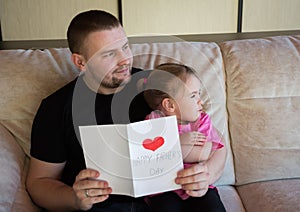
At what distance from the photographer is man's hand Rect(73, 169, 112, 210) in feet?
4.12

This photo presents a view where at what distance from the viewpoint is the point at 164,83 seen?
55.3 inches

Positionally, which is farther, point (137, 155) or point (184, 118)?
point (184, 118)

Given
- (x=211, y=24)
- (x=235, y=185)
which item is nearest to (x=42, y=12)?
(x=211, y=24)

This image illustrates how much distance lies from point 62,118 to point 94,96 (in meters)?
0.13

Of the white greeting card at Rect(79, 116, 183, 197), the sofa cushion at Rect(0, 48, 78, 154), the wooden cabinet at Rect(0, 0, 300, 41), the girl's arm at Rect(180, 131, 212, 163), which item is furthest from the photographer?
the wooden cabinet at Rect(0, 0, 300, 41)

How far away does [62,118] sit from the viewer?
4.79 feet

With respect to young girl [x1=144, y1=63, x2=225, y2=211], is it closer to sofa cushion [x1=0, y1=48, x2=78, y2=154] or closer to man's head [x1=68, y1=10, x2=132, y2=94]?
man's head [x1=68, y1=10, x2=132, y2=94]

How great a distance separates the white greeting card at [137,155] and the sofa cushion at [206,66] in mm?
482

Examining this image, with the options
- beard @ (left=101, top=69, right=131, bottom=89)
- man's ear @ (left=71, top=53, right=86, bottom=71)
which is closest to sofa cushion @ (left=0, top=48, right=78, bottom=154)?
man's ear @ (left=71, top=53, right=86, bottom=71)

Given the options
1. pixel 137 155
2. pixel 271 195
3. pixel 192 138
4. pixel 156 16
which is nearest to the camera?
pixel 137 155

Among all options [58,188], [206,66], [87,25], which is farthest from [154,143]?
[206,66]

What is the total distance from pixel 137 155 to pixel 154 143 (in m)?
0.06

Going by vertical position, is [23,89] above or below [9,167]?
above

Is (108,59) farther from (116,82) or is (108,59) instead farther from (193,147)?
(193,147)
